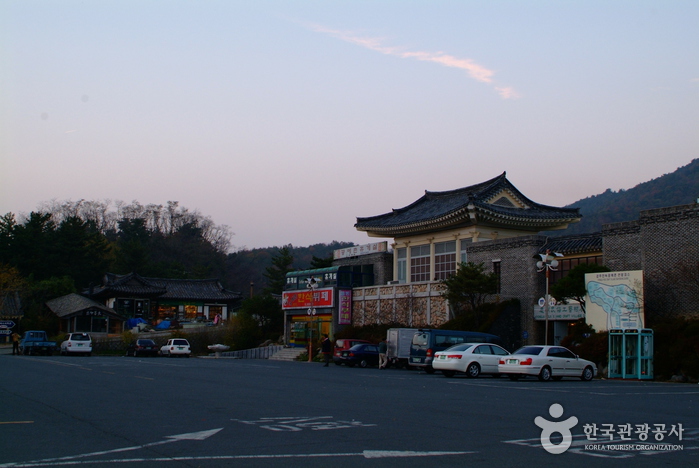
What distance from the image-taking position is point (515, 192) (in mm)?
49781

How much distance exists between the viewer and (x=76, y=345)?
51094 millimetres

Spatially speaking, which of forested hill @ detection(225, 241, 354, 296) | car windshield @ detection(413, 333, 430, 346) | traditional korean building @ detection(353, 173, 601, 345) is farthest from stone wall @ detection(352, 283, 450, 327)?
forested hill @ detection(225, 241, 354, 296)

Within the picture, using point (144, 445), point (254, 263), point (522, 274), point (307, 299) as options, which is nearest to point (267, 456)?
point (144, 445)

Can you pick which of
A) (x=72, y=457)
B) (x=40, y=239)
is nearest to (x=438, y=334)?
(x=72, y=457)

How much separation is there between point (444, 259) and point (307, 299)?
41.6 feet

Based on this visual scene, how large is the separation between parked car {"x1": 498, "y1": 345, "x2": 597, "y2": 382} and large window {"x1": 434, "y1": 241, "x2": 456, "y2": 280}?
21040 mm

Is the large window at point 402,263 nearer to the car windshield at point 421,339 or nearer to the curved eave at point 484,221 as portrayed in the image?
the curved eave at point 484,221

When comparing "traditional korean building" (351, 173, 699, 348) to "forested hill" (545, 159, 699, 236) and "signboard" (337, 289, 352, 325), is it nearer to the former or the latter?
"signboard" (337, 289, 352, 325)

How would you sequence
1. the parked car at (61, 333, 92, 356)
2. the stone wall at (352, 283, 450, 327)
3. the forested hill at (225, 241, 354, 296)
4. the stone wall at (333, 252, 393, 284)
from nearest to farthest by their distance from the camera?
1. the stone wall at (352, 283, 450, 327)
2. the parked car at (61, 333, 92, 356)
3. the stone wall at (333, 252, 393, 284)
4. the forested hill at (225, 241, 354, 296)

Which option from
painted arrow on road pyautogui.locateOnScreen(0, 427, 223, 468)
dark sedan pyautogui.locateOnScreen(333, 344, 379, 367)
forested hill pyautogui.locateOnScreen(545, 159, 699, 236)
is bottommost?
dark sedan pyautogui.locateOnScreen(333, 344, 379, 367)

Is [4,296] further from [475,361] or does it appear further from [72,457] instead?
[72,457]

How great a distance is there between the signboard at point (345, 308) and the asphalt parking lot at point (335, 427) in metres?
33.2

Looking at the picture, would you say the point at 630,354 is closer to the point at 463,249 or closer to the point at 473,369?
the point at 473,369

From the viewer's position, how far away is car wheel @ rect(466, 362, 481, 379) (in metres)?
26.9
